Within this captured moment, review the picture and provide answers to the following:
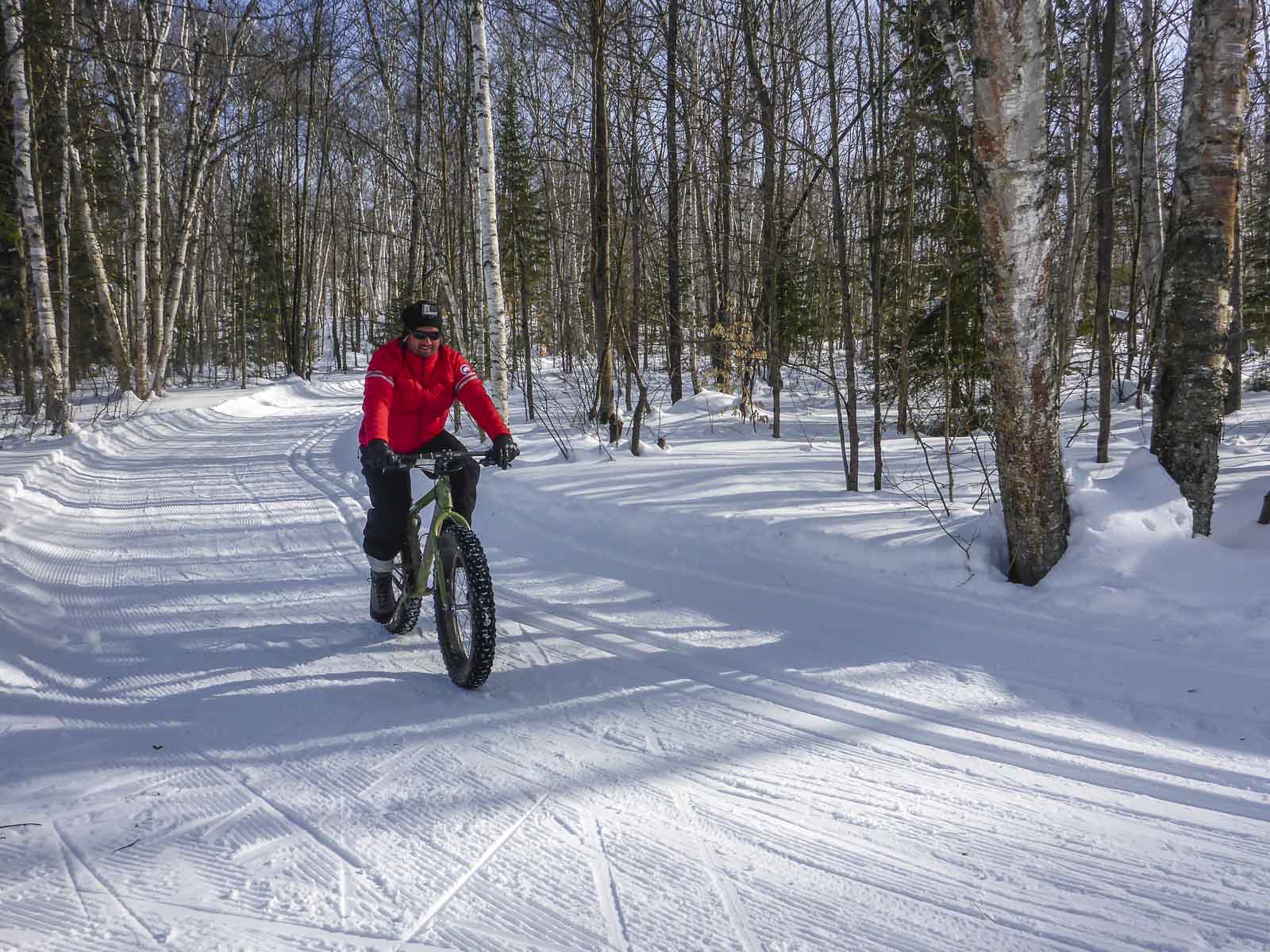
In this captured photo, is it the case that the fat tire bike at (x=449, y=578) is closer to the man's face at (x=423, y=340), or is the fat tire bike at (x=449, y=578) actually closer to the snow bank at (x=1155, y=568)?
the man's face at (x=423, y=340)

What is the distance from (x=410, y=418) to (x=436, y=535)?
81 centimetres

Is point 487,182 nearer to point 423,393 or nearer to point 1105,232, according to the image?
point 423,393

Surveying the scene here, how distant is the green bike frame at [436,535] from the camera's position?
13.5 ft

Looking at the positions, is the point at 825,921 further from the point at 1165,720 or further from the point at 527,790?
the point at 1165,720

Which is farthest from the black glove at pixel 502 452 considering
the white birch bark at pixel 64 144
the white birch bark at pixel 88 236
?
the white birch bark at pixel 88 236

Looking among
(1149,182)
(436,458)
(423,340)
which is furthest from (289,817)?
(1149,182)

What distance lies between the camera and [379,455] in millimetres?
3912

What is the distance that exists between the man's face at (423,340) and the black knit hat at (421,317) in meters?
0.02

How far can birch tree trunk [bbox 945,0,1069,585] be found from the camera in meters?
4.25

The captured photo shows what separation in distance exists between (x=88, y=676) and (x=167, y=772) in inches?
53.4

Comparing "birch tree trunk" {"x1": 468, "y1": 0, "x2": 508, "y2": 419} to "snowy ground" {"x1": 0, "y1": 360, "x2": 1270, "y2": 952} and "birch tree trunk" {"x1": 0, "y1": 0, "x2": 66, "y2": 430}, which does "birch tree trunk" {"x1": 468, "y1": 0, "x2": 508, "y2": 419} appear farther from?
"birch tree trunk" {"x1": 0, "y1": 0, "x2": 66, "y2": 430}

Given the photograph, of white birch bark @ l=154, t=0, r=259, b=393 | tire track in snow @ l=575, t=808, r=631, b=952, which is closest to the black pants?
tire track in snow @ l=575, t=808, r=631, b=952

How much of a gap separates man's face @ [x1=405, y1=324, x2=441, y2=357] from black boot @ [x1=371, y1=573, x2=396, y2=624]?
139 cm

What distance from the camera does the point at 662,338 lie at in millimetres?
12383
